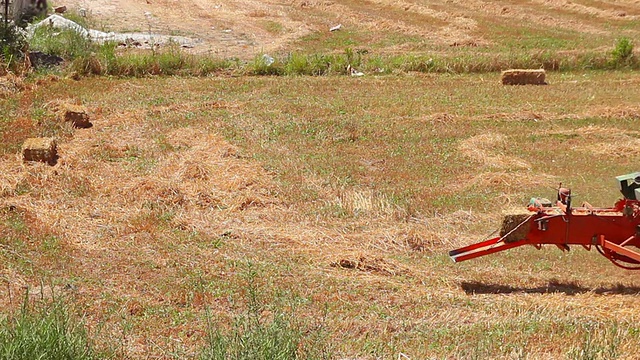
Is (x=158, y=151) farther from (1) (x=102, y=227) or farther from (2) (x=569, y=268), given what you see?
(2) (x=569, y=268)

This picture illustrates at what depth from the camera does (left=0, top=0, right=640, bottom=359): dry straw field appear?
6586 mm

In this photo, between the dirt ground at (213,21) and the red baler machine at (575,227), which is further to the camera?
the dirt ground at (213,21)

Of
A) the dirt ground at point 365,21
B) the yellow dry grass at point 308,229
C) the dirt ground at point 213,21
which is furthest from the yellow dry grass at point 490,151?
the dirt ground at point 213,21

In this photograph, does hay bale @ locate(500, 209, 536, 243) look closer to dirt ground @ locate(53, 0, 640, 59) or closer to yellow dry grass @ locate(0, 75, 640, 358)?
yellow dry grass @ locate(0, 75, 640, 358)

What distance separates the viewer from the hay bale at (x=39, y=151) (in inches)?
437

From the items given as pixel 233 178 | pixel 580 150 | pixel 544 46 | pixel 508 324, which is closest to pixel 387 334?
pixel 508 324

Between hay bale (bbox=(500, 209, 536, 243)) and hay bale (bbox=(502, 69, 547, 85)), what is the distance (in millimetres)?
10732

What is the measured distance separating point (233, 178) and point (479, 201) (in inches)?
126

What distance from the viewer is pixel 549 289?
7.57 meters

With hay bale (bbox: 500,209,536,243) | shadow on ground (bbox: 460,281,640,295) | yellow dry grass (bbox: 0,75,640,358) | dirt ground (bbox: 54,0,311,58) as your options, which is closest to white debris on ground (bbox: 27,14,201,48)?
dirt ground (bbox: 54,0,311,58)

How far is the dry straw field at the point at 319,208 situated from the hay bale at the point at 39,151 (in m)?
0.17

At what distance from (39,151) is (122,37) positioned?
34.5 feet

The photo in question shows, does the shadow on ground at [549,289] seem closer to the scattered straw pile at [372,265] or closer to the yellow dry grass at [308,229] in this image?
the yellow dry grass at [308,229]

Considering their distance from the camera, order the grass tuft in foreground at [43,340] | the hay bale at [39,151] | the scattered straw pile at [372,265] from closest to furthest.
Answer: the grass tuft in foreground at [43,340] → the scattered straw pile at [372,265] → the hay bale at [39,151]
